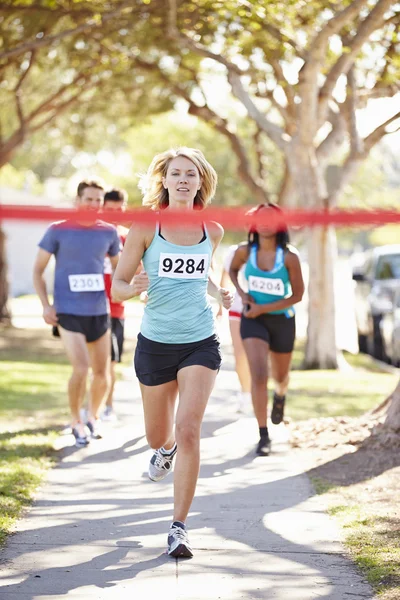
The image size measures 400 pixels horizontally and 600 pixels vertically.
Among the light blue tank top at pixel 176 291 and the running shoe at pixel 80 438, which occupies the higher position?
the light blue tank top at pixel 176 291

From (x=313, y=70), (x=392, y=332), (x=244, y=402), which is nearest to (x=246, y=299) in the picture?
(x=244, y=402)

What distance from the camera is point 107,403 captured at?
10828 mm

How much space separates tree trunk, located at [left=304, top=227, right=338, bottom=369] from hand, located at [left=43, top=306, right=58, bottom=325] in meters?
9.57

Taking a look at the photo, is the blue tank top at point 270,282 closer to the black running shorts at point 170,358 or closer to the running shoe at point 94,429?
the running shoe at point 94,429

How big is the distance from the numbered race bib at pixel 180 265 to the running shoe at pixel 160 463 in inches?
46.2

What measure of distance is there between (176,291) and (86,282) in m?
3.09

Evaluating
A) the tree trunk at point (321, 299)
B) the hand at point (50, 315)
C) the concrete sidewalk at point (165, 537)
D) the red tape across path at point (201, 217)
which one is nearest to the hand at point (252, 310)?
the concrete sidewalk at point (165, 537)

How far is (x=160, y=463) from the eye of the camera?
6504mm

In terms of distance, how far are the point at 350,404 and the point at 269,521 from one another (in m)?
6.70

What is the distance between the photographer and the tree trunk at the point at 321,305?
17.9 meters

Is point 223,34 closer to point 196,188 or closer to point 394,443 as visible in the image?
point 394,443

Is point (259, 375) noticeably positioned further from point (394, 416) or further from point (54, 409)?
point (54, 409)

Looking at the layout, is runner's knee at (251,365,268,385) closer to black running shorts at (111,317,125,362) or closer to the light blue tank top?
black running shorts at (111,317,125,362)

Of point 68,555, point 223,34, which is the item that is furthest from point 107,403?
point 223,34
